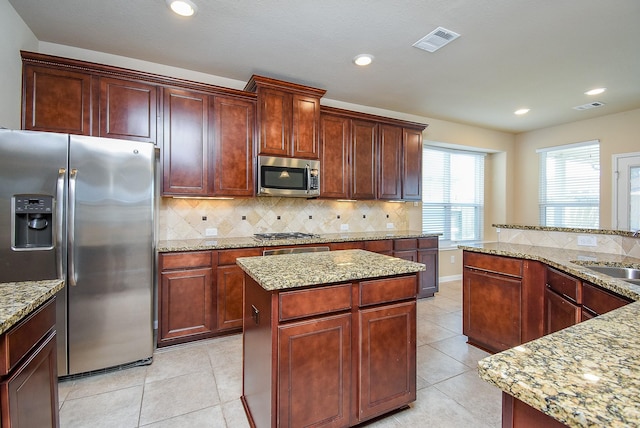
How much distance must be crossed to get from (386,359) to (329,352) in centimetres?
38

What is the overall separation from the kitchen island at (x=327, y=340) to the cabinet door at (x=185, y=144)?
152cm

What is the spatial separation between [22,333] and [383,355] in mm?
1592

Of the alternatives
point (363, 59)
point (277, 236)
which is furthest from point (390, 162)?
point (277, 236)

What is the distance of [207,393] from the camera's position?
6.80 ft

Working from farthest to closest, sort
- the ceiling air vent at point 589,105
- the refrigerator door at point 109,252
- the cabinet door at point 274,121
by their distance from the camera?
the ceiling air vent at point 589,105, the cabinet door at point 274,121, the refrigerator door at point 109,252

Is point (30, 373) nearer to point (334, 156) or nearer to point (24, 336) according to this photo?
point (24, 336)

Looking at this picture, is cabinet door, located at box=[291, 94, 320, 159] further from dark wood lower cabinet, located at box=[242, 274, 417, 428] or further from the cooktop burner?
dark wood lower cabinet, located at box=[242, 274, 417, 428]

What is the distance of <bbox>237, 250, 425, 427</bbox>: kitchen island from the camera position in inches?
56.4

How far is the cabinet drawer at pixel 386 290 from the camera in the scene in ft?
5.42

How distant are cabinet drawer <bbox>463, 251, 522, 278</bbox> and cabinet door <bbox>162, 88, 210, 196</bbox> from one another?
2644 millimetres

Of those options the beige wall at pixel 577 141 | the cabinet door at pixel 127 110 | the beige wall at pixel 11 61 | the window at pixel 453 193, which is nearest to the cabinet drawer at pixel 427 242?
the window at pixel 453 193

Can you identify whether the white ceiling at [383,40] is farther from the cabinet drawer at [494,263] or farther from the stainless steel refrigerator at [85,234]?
the cabinet drawer at [494,263]

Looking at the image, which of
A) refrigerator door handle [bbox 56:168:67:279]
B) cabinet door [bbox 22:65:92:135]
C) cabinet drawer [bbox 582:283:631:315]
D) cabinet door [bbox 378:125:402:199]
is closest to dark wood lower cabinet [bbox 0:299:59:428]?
refrigerator door handle [bbox 56:168:67:279]

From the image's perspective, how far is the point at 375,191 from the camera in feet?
13.5
